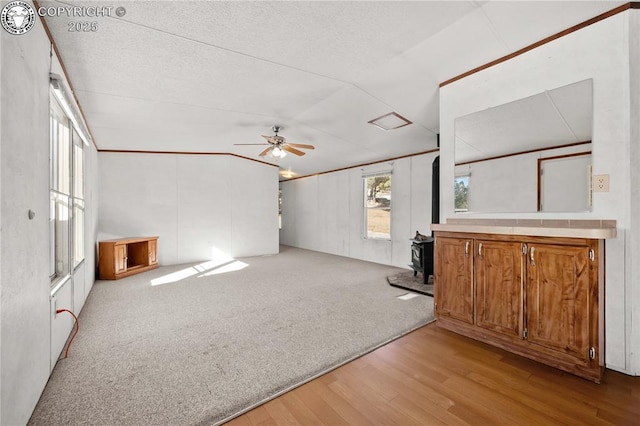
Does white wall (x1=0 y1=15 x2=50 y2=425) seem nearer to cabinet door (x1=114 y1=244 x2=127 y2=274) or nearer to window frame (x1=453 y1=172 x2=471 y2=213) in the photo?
cabinet door (x1=114 y1=244 x2=127 y2=274)

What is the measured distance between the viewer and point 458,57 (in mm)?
2543

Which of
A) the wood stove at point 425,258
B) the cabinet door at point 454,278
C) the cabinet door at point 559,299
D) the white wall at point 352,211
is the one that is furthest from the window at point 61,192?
the white wall at point 352,211

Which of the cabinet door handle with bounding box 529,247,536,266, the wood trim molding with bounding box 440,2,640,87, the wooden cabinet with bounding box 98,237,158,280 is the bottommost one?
the wooden cabinet with bounding box 98,237,158,280

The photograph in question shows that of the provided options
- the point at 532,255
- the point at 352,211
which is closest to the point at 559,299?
the point at 532,255

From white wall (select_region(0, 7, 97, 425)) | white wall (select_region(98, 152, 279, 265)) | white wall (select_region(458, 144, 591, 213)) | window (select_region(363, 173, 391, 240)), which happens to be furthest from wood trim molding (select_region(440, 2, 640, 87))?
white wall (select_region(98, 152, 279, 265))

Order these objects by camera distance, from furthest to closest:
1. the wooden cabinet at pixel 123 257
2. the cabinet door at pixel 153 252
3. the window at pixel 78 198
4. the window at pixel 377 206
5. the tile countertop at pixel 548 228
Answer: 1. the window at pixel 377 206
2. the cabinet door at pixel 153 252
3. the wooden cabinet at pixel 123 257
4. the window at pixel 78 198
5. the tile countertop at pixel 548 228

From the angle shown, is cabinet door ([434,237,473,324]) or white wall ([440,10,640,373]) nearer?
white wall ([440,10,640,373])

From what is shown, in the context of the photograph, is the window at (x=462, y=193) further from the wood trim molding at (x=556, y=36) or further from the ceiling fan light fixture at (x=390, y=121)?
the ceiling fan light fixture at (x=390, y=121)

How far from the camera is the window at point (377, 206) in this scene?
654 cm

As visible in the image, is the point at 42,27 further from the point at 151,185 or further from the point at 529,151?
the point at 151,185

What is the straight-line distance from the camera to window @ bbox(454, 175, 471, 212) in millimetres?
2887

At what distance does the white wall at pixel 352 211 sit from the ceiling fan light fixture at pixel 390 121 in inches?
64.5

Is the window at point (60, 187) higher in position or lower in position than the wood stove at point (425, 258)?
higher

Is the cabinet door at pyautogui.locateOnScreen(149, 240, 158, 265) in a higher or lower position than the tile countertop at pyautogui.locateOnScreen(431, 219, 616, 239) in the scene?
lower
